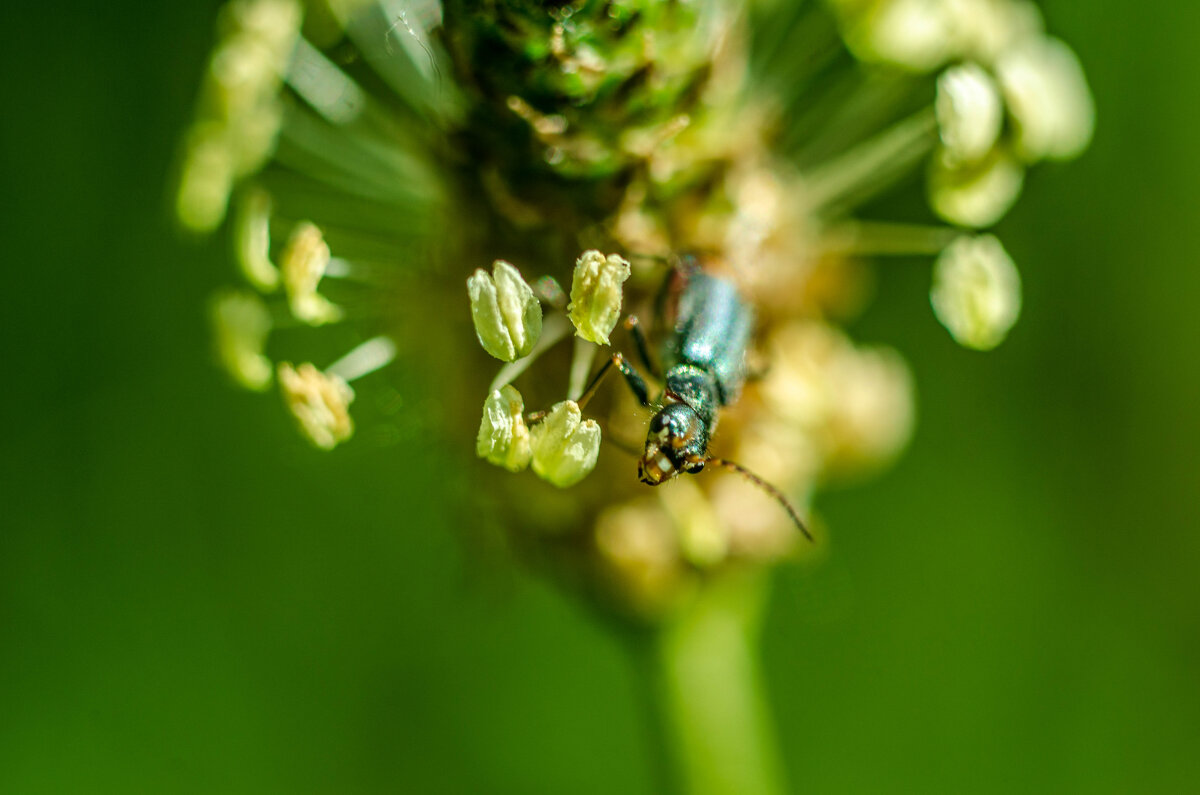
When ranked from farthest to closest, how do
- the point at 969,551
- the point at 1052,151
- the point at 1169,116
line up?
the point at 969,551, the point at 1169,116, the point at 1052,151

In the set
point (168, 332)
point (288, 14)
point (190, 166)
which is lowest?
point (190, 166)

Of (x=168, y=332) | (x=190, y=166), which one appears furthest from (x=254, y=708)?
(x=190, y=166)

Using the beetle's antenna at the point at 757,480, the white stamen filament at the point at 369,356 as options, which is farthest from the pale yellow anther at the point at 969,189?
the white stamen filament at the point at 369,356

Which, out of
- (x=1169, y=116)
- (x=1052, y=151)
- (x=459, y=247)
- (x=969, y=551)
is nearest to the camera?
(x=459, y=247)

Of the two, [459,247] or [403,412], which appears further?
[403,412]

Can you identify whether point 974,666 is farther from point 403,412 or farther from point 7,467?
point 7,467

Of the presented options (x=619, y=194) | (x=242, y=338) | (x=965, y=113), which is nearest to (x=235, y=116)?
(x=242, y=338)

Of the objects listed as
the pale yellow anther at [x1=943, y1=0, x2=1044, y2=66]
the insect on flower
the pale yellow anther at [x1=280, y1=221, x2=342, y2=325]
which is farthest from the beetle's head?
the pale yellow anther at [x1=943, y1=0, x2=1044, y2=66]

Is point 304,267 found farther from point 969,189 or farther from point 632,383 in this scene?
point 969,189
